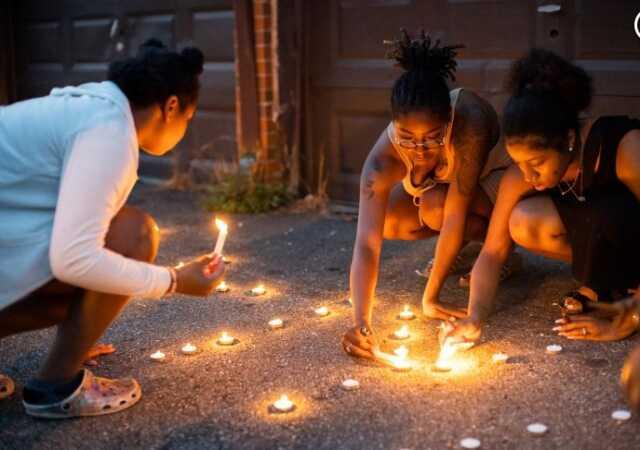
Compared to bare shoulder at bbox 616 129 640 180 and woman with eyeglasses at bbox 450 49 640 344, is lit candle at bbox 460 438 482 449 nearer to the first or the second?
woman with eyeglasses at bbox 450 49 640 344

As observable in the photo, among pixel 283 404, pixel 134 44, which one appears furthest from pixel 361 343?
pixel 134 44

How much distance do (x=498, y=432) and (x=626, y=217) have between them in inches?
46.0

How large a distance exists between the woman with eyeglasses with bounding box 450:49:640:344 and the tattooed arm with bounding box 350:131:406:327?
411mm

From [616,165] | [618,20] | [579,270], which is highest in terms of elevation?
[618,20]

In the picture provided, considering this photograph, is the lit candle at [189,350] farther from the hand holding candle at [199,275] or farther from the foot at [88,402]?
the hand holding candle at [199,275]

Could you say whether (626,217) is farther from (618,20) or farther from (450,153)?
(618,20)

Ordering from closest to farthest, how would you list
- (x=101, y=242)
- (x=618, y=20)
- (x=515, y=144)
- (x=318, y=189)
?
(x=101, y=242)
(x=515, y=144)
(x=618, y=20)
(x=318, y=189)

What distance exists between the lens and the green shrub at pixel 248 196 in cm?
606

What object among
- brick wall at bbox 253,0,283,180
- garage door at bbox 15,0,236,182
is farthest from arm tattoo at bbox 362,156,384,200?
garage door at bbox 15,0,236,182

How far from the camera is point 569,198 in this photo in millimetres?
3443

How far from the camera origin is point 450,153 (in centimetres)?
334

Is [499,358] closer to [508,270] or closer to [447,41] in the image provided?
[508,270]

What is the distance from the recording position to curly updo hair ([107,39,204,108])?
2.60m

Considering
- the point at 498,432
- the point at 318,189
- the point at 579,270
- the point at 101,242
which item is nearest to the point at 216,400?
the point at 101,242
